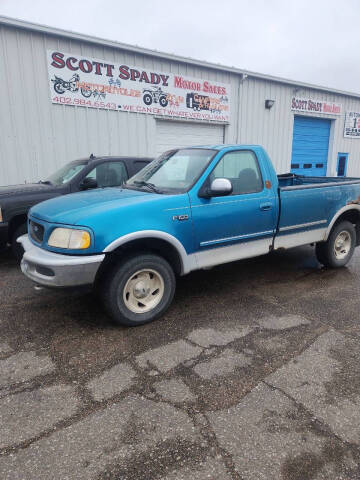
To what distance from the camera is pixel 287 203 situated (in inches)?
175

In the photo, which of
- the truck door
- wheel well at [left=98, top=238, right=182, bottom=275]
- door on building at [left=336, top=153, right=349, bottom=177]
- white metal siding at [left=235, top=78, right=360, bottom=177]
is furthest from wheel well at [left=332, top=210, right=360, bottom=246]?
door on building at [left=336, top=153, right=349, bottom=177]

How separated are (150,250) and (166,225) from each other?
13.5 inches

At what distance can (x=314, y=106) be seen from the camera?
573 inches

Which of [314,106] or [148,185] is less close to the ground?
[314,106]

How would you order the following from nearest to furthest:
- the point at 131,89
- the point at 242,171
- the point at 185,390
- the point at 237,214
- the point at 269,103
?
the point at 185,390 → the point at 237,214 → the point at 242,171 → the point at 131,89 → the point at 269,103

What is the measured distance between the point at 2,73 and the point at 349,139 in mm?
15427

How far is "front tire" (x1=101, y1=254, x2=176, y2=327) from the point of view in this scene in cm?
331

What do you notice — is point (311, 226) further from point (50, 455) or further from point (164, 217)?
point (50, 455)

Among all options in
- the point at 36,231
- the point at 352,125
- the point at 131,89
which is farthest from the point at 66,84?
the point at 352,125

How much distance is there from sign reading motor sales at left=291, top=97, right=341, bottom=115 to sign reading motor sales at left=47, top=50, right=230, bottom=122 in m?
3.91

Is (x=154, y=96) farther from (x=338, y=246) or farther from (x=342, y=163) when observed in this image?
(x=342, y=163)

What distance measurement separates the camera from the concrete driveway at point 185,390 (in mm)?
1890

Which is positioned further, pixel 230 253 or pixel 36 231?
pixel 230 253

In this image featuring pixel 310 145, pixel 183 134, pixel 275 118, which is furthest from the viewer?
pixel 310 145
